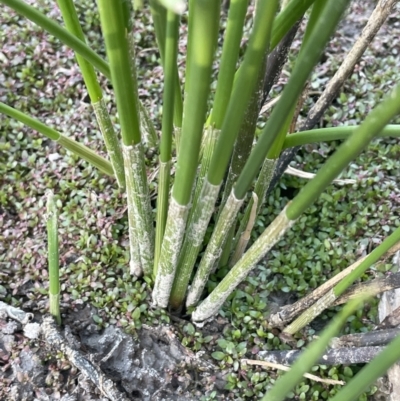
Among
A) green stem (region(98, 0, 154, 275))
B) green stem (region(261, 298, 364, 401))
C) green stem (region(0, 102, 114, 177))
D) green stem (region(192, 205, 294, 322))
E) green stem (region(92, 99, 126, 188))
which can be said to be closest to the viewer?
green stem (region(261, 298, 364, 401))

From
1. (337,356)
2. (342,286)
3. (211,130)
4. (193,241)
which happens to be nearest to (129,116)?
(211,130)

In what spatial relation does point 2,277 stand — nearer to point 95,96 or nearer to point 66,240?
point 66,240

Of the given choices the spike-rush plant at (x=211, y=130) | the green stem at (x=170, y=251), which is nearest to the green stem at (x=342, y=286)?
the spike-rush plant at (x=211, y=130)

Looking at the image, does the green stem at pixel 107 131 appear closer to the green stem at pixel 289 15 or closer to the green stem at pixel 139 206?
the green stem at pixel 139 206

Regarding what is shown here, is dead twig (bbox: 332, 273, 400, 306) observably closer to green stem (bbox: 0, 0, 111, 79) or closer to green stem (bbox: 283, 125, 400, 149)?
green stem (bbox: 283, 125, 400, 149)

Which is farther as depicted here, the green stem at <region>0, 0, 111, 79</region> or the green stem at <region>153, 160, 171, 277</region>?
the green stem at <region>153, 160, 171, 277</region>

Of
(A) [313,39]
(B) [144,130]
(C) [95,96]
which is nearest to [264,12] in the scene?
(A) [313,39]

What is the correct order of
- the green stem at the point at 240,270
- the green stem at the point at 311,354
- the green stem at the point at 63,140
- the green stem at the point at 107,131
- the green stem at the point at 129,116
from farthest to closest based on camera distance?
the green stem at the point at 107,131 < the green stem at the point at 63,140 < the green stem at the point at 240,270 < the green stem at the point at 129,116 < the green stem at the point at 311,354

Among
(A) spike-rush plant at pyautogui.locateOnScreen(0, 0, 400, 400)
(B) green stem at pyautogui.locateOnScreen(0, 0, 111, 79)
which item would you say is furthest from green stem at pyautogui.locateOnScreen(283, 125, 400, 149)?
(B) green stem at pyautogui.locateOnScreen(0, 0, 111, 79)

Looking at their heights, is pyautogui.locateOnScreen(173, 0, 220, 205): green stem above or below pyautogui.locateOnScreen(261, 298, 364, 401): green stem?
above
